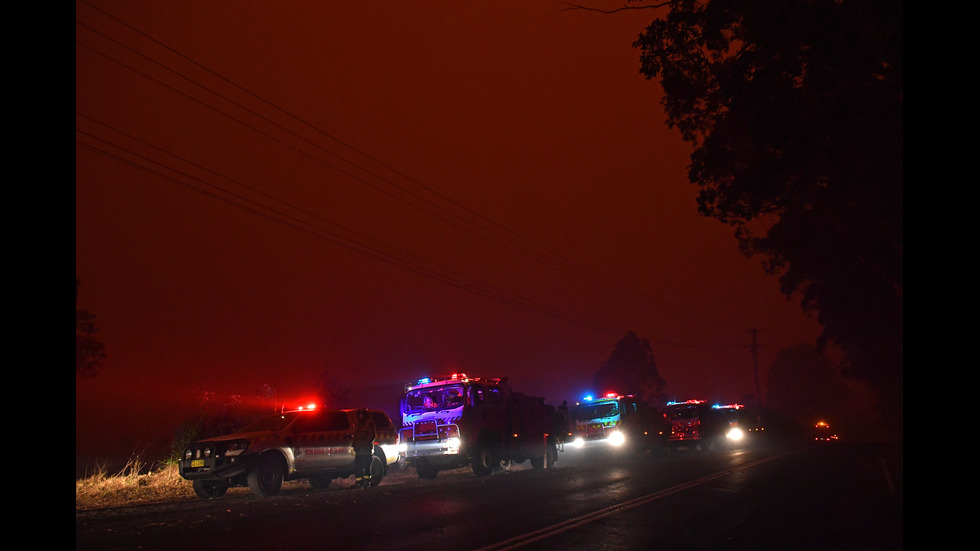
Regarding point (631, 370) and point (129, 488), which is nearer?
point (129, 488)

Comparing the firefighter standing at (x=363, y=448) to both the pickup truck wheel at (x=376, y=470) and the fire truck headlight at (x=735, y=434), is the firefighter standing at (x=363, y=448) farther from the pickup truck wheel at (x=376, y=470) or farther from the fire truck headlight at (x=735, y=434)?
the fire truck headlight at (x=735, y=434)

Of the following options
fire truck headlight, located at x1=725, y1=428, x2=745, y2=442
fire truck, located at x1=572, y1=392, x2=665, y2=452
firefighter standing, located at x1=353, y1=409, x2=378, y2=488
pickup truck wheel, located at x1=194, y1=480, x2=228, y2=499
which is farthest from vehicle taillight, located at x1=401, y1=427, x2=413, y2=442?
fire truck headlight, located at x1=725, y1=428, x2=745, y2=442

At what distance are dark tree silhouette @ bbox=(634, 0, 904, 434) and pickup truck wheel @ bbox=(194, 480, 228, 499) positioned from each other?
12667 mm

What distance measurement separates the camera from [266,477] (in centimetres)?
1661

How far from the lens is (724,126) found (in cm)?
1622

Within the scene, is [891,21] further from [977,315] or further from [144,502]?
[144,502]

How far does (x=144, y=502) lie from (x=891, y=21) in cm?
1606

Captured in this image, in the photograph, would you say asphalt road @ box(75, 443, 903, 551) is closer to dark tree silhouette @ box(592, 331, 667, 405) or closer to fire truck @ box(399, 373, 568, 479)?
fire truck @ box(399, 373, 568, 479)

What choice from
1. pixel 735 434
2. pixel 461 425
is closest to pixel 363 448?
pixel 461 425

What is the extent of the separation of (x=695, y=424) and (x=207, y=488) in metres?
27.2

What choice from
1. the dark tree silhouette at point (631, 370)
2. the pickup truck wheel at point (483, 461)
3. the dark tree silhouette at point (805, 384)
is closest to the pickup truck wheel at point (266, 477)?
the pickup truck wheel at point (483, 461)

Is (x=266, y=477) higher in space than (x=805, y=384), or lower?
higher

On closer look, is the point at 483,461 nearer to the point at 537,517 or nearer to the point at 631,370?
the point at 537,517
